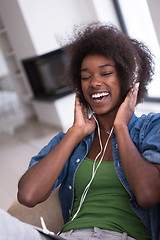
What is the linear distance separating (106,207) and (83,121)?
1.28 feet

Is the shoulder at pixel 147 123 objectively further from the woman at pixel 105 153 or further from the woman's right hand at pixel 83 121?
the woman's right hand at pixel 83 121

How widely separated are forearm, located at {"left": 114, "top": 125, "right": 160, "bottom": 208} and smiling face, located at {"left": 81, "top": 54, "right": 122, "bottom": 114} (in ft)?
0.73

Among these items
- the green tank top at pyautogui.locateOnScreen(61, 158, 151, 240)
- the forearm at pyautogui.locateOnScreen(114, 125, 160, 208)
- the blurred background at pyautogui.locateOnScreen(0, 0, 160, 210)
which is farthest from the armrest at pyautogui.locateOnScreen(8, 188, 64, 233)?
the blurred background at pyautogui.locateOnScreen(0, 0, 160, 210)

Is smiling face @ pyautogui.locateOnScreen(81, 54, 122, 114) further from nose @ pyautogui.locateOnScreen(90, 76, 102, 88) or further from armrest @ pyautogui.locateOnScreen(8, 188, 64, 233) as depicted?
armrest @ pyautogui.locateOnScreen(8, 188, 64, 233)

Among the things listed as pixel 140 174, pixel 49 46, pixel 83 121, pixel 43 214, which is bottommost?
pixel 43 214

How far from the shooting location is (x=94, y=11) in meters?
3.99

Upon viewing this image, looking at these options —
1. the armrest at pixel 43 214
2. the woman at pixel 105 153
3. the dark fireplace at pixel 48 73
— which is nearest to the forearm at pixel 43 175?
the woman at pixel 105 153

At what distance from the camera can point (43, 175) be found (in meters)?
1.18

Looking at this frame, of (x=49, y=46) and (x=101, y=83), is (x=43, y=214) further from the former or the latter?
(x=49, y=46)

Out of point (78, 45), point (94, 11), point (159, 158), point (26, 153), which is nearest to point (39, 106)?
point (26, 153)

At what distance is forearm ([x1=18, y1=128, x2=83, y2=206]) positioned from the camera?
1.16 m

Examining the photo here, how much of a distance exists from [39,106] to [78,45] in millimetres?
3589

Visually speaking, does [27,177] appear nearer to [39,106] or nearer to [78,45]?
[78,45]

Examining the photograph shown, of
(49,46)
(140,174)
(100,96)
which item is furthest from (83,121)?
(49,46)
